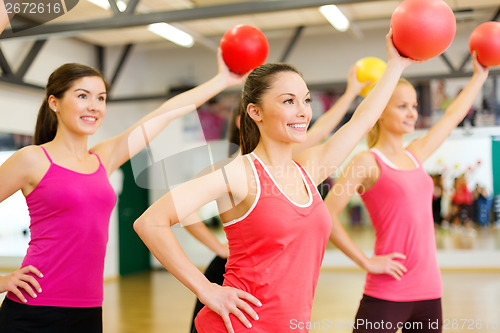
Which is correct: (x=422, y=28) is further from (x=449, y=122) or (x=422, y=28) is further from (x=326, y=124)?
(x=449, y=122)

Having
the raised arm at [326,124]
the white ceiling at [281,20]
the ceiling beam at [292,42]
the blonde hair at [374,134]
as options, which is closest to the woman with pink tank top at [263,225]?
the raised arm at [326,124]

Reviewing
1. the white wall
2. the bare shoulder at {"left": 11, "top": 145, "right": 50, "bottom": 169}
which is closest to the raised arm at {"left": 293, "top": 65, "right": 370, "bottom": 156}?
the bare shoulder at {"left": 11, "top": 145, "right": 50, "bottom": 169}

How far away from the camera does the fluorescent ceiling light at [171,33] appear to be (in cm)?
668

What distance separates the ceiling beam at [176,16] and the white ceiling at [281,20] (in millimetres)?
903

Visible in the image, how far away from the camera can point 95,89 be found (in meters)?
1.94

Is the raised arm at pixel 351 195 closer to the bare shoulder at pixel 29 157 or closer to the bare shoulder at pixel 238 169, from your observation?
the bare shoulder at pixel 238 169

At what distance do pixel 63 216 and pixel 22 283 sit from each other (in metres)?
0.25

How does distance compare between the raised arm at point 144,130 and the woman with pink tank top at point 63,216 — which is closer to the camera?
the woman with pink tank top at point 63,216

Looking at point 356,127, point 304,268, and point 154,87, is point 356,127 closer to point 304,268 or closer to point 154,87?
point 304,268

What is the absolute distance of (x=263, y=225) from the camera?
4.53 ft

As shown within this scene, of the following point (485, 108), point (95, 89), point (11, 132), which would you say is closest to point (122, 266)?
point (11, 132)

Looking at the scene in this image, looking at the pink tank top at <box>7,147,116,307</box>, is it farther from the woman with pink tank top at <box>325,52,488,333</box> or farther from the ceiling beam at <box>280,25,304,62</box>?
the ceiling beam at <box>280,25,304,62</box>

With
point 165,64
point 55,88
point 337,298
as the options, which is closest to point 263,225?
point 55,88

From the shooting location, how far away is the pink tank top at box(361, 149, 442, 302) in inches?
81.4
